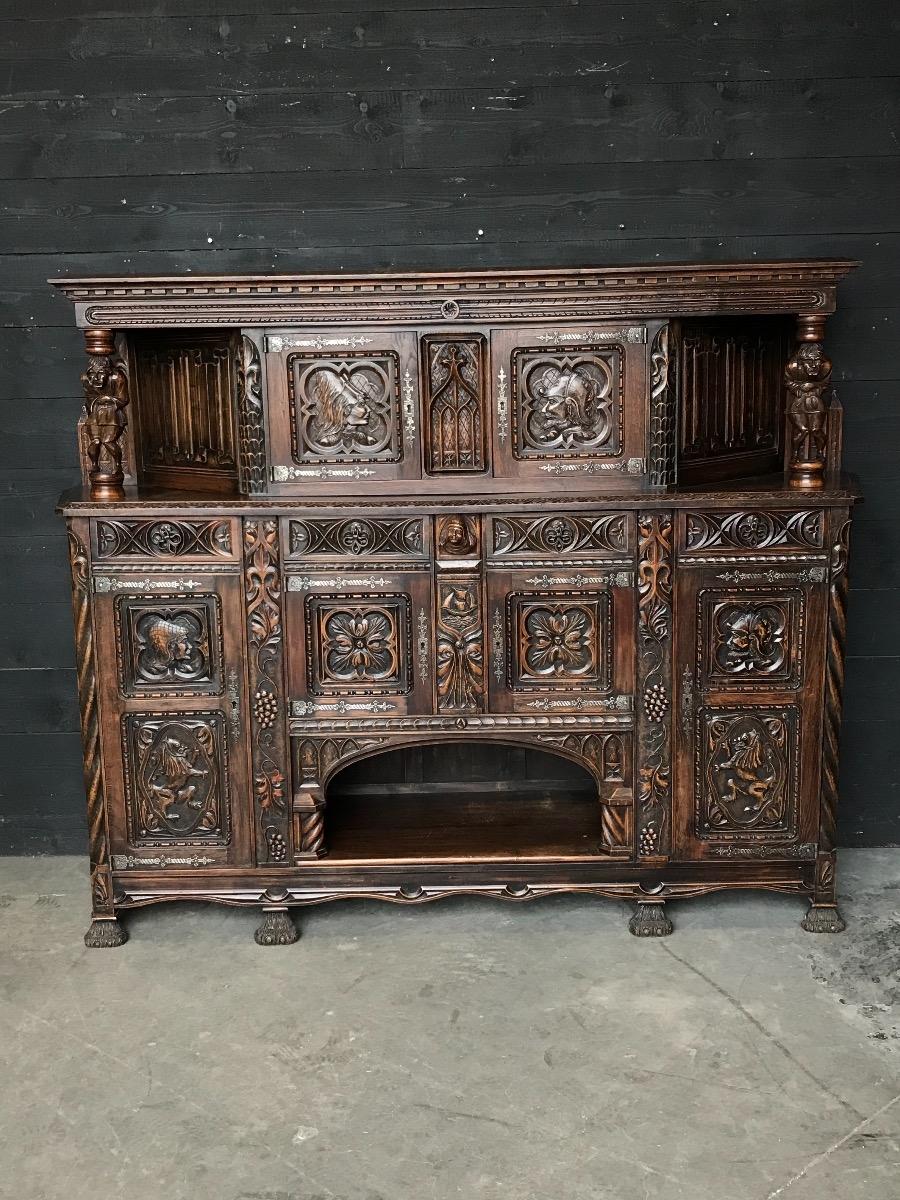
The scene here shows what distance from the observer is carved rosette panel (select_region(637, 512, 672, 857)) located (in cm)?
339

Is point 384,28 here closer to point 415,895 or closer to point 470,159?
point 470,159

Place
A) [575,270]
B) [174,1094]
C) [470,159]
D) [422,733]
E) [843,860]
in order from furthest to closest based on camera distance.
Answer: [843,860] < [470,159] < [422,733] < [575,270] < [174,1094]

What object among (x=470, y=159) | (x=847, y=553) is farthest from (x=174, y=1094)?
(x=470, y=159)

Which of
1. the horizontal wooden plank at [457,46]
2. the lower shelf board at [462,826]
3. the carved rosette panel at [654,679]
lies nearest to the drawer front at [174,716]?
the lower shelf board at [462,826]

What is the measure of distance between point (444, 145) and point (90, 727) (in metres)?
2.03

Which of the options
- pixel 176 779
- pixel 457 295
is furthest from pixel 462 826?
pixel 457 295

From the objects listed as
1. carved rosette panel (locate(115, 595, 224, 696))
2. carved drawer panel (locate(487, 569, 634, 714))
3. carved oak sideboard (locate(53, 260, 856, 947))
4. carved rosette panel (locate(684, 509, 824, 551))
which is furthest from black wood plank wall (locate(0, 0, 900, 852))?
carved drawer panel (locate(487, 569, 634, 714))

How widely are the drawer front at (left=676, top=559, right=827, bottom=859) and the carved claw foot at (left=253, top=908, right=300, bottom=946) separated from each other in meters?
1.15

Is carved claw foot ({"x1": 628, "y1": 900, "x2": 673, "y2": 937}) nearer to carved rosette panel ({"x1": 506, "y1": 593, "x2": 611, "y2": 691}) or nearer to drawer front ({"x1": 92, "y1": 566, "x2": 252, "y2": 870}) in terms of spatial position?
carved rosette panel ({"x1": 506, "y1": 593, "x2": 611, "y2": 691})

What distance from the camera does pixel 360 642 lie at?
11.4 feet

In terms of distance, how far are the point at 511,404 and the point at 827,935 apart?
1764mm

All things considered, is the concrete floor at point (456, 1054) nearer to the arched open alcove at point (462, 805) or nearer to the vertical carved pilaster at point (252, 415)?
the arched open alcove at point (462, 805)

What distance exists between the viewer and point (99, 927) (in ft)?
11.7

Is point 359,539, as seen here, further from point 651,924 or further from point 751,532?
point 651,924
